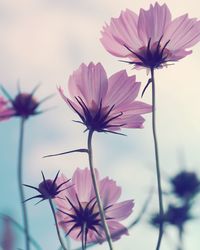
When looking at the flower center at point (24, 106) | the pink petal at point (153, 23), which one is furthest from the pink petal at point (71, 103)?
the flower center at point (24, 106)

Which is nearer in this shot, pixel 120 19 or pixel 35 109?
pixel 120 19

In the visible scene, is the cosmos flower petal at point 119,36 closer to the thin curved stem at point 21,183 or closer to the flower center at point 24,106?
the thin curved stem at point 21,183

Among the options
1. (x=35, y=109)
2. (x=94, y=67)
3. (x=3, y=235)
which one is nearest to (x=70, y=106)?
(x=94, y=67)

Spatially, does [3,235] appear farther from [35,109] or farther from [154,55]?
[35,109]

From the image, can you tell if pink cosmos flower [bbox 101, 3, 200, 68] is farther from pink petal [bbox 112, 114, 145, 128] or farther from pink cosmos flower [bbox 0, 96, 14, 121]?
pink cosmos flower [bbox 0, 96, 14, 121]

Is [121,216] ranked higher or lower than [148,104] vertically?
lower

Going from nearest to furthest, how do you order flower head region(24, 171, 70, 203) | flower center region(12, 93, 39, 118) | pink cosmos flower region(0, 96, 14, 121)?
flower head region(24, 171, 70, 203) < pink cosmos flower region(0, 96, 14, 121) < flower center region(12, 93, 39, 118)

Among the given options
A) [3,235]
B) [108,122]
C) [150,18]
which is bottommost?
[3,235]

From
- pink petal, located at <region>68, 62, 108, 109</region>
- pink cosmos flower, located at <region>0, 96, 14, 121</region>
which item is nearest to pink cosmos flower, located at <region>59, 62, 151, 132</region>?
pink petal, located at <region>68, 62, 108, 109</region>
